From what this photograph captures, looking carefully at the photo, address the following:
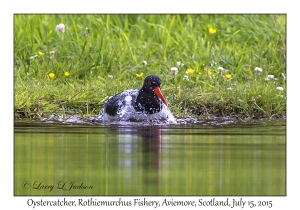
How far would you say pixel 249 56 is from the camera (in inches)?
483

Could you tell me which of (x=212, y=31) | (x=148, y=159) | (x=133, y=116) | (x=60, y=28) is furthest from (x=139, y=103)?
(x=212, y=31)

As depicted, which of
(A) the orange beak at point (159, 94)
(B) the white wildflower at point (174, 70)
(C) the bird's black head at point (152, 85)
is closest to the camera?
(A) the orange beak at point (159, 94)

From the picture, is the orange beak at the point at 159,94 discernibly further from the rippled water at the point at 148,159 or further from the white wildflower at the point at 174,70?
the white wildflower at the point at 174,70

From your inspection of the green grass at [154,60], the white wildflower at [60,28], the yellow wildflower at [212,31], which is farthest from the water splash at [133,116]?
the yellow wildflower at [212,31]

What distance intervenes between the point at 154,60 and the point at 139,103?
1965mm

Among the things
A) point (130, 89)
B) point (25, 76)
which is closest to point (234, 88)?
point (130, 89)

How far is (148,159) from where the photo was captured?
7586 mm

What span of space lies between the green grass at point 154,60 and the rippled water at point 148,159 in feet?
2.42

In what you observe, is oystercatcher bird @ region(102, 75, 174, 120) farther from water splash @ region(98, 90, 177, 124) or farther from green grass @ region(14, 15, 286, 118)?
green grass @ region(14, 15, 286, 118)

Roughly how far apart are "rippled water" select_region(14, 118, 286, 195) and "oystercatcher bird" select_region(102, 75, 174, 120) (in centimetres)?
35

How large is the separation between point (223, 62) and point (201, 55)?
13.7 inches

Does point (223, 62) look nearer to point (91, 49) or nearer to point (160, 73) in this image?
point (160, 73)

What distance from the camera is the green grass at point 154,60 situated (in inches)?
416

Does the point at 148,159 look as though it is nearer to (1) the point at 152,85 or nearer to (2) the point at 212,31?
(1) the point at 152,85
